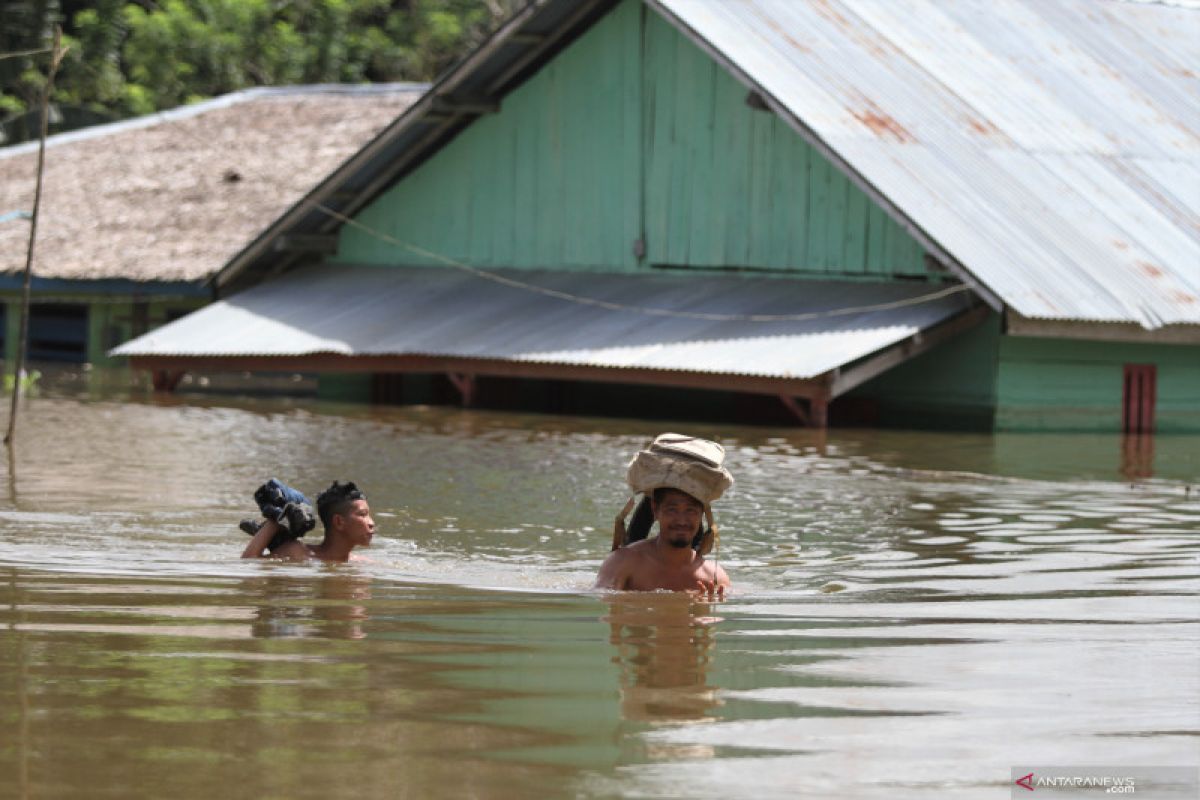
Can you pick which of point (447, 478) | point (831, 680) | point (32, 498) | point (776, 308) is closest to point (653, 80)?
point (776, 308)

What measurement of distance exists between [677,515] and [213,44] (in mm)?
35747

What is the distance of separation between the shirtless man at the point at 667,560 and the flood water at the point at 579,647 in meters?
0.13

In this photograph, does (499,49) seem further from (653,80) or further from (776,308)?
(776,308)

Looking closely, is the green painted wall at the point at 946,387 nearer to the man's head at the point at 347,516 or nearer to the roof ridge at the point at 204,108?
the man's head at the point at 347,516

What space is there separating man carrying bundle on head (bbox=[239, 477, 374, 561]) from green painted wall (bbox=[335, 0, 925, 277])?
1233 centimetres

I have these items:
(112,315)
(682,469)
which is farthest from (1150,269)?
(112,315)

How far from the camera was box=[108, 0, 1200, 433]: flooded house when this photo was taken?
21.0 metres

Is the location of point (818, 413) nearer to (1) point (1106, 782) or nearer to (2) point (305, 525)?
(2) point (305, 525)

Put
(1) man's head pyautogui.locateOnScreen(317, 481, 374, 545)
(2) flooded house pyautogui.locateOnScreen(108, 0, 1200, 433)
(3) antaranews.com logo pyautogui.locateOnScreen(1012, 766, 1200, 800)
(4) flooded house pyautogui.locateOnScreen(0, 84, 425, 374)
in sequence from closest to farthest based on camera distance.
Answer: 1. (3) antaranews.com logo pyautogui.locateOnScreen(1012, 766, 1200, 800)
2. (1) man's head pyautogui.locateOnScreen(317, 481, 374, 545)
3. (2) flooded house pyautogui.locateOnScreen(108, 0, 1200, 433)
4. (4) flooded house pyautogui.locateOnScreen(0, 84, 425, 374)

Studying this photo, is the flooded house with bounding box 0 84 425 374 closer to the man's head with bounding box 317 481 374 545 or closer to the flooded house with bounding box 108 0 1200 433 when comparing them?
the flooded house with bounding box 108 0 1200 433

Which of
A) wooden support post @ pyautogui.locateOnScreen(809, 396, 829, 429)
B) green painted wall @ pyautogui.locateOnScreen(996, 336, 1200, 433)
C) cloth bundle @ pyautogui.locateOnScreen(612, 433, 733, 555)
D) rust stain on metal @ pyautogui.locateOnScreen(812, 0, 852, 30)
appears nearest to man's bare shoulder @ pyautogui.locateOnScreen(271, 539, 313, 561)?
cloth bundle @ pyautogui.locateOnScreen(612, 433, 733, 555)

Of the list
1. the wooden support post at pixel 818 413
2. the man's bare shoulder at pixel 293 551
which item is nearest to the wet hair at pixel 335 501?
the man's bare shoulder at pixel 293 551

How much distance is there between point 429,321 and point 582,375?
11.1 ft

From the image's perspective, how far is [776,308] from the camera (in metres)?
22.2
